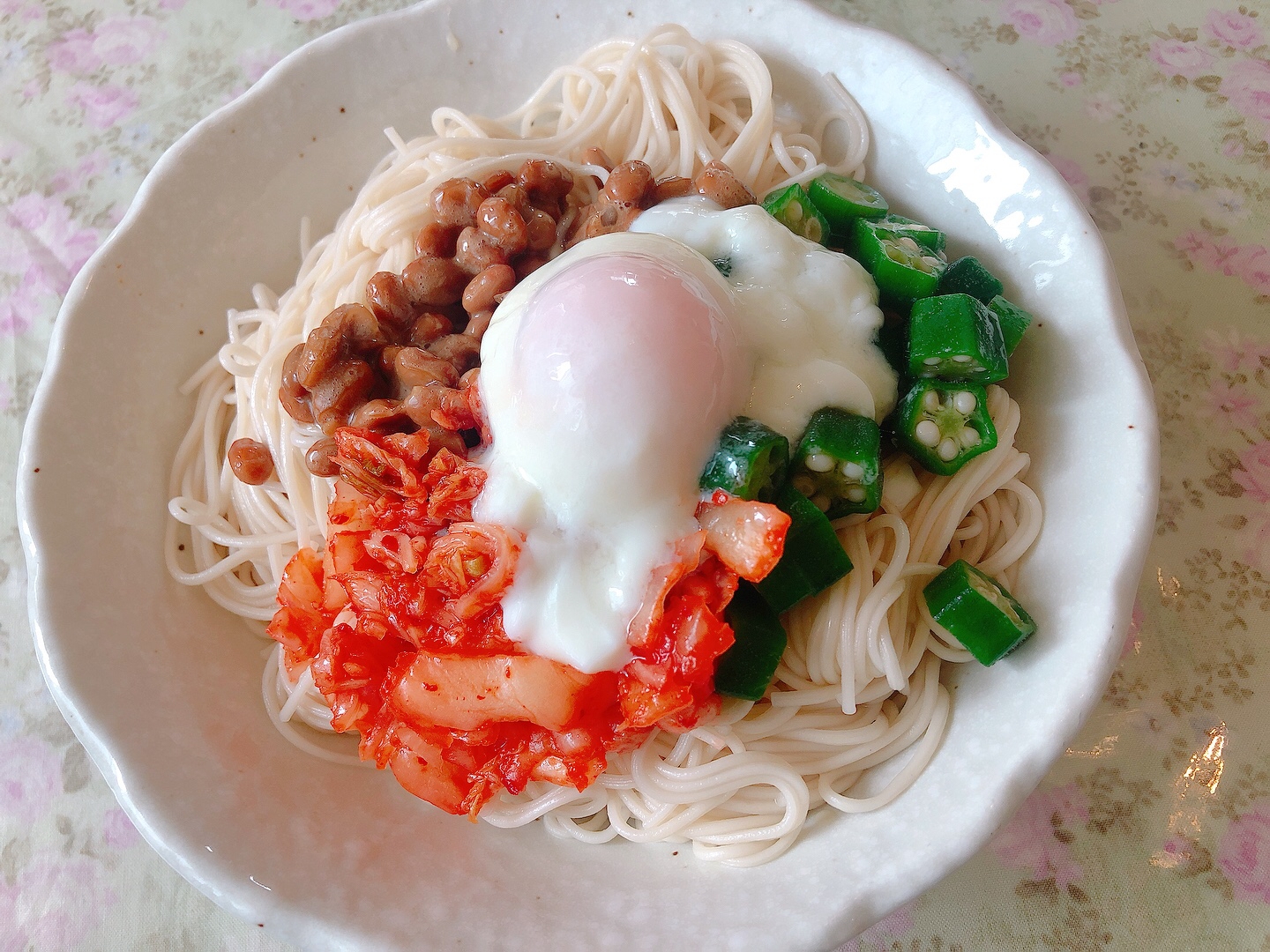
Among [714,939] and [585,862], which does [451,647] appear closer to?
[585,862]

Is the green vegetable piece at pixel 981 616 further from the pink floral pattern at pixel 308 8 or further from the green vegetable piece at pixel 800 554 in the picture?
the pink floral pattern at pixel 308 8

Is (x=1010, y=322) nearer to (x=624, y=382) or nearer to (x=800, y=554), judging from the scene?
(x=800, y=554)

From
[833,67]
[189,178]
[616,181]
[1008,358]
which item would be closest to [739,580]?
[1008,358]

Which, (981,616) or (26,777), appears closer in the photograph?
(981,616)

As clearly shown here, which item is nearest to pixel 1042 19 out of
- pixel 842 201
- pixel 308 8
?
pixel 842 201

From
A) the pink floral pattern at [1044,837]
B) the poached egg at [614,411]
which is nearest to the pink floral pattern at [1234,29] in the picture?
the poached egg at [614,411]
